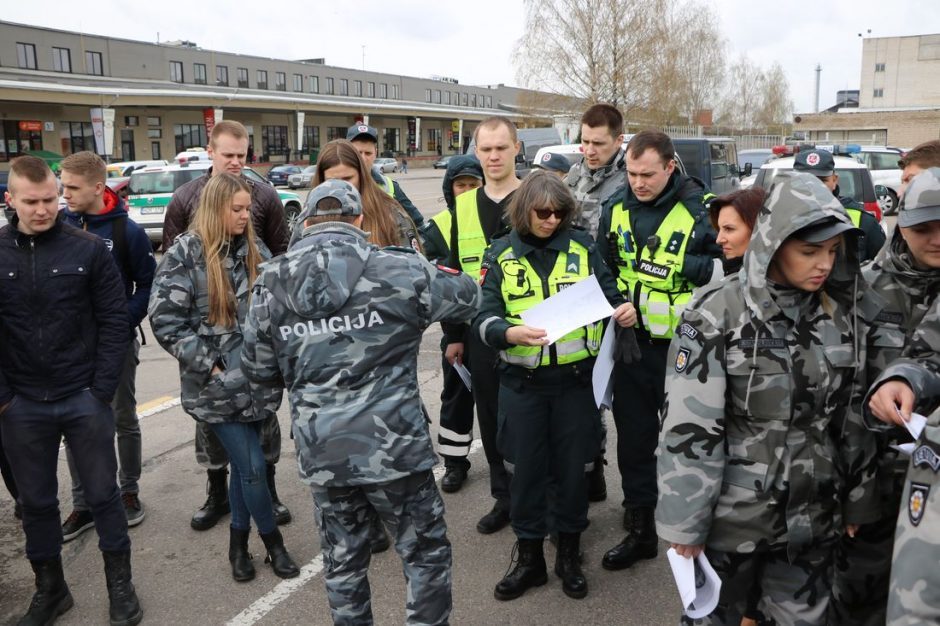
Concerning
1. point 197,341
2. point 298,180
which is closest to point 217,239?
point 197,341

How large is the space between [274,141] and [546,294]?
56067mm

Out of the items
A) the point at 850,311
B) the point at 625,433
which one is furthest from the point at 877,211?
the point at 850,311

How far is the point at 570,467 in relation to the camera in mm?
3426

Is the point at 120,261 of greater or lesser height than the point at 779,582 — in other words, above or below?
above

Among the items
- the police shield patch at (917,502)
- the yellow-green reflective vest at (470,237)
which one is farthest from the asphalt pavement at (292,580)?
the police shield patch at (917,502)

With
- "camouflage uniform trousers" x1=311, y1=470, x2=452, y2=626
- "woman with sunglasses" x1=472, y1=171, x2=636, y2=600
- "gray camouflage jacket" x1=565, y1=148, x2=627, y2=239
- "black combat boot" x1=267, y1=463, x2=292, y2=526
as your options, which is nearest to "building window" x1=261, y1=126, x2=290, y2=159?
"gray camouflage jacket" x1=565, y1=148, x2=627, y2=239

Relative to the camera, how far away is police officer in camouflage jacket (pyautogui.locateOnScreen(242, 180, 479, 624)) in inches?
100

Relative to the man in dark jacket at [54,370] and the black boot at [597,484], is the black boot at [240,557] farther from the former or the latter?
the black boot at [597,484]

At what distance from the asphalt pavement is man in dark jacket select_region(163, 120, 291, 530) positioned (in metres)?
0.12

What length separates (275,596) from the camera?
3.59m

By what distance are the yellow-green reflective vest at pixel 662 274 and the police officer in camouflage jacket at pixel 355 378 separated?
1200mm

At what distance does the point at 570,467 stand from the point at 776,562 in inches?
46.2

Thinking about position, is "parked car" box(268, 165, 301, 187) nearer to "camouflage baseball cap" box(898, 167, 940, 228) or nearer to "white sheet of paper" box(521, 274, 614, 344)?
"white sheet of paper" box(521, 274, 614, 344)

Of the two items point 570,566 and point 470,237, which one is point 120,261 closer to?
point 470,237
